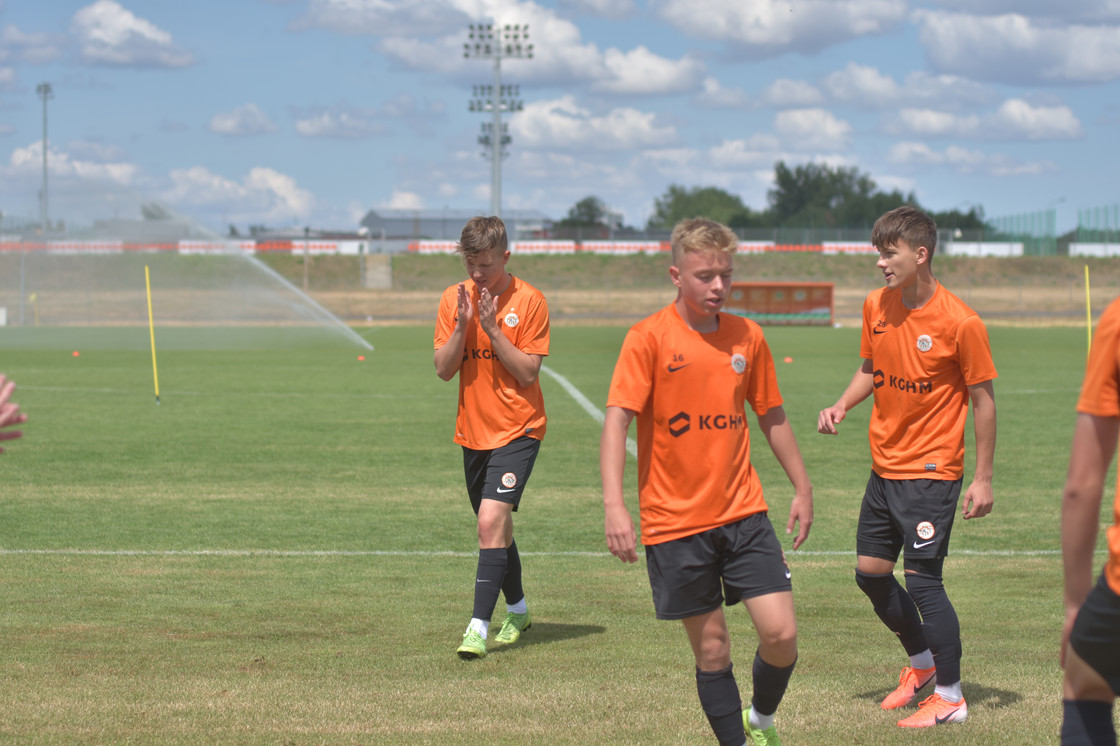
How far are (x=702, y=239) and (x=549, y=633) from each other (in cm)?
308

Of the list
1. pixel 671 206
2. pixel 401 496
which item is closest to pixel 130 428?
pixel 401 496

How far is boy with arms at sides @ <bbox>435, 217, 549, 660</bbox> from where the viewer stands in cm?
582

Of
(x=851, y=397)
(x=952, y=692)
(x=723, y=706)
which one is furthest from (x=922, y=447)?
(x=723, y=706)

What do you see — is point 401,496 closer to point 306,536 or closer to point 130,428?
point 306,536

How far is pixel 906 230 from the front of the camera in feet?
15.9

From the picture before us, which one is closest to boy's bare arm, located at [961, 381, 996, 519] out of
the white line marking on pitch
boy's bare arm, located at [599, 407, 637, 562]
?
boy's bare arm, located at [599, 407, 637, 562]

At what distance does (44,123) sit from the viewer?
245 ft

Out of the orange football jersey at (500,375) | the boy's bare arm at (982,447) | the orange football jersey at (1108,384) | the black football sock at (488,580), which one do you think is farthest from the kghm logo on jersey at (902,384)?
the orange football jersey at (1108,384)

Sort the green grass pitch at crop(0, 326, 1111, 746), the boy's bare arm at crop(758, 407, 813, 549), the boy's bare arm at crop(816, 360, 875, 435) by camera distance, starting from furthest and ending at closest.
Result: the boy's bare arm at crop(816, 360, 875, 435)
the green grass pitch at crop(0, 326, 1111, 746)
the boy's bare arm at crop(758, 407, 813, 549)

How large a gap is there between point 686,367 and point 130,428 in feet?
44.1

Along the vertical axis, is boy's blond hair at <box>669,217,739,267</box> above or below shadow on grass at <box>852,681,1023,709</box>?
above

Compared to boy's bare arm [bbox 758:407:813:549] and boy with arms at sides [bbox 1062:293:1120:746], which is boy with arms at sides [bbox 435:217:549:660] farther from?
boy with arms at sides [bbox 1062:293:1120:746]

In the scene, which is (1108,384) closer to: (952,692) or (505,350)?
(952,692)

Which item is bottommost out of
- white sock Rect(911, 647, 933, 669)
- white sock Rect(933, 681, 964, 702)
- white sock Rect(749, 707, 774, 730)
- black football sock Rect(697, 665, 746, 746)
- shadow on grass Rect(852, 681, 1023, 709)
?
shadow on grass Rect(852, 681, 1023, 709)
